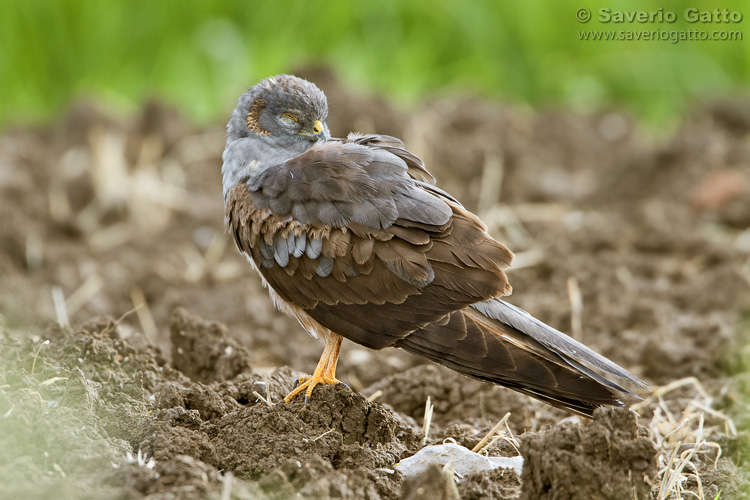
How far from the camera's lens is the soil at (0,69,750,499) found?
2.95 metres

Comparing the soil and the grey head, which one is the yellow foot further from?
the grey head

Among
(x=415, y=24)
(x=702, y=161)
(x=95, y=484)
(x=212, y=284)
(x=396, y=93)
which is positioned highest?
(x=415, y=24)

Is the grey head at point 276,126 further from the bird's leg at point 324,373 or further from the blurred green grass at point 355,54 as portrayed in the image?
the blurred green grass at point 355,54

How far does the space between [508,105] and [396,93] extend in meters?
1.10

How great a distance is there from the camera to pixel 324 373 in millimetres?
3697

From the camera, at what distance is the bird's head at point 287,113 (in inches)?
165

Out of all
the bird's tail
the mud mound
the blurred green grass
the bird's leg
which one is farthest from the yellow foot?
the blurred green grass

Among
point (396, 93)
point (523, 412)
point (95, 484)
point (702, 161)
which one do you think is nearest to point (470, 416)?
point (523, 412)

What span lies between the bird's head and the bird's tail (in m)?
1.18

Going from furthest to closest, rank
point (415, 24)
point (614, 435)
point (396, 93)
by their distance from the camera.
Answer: point (415, 24)
point (396, 93)
point (614, 435)

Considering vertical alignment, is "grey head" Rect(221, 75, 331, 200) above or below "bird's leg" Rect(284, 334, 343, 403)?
above

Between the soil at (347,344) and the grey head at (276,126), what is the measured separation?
73cm

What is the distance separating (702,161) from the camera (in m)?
7.63

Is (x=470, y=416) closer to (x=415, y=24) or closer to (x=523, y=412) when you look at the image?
(x=523, y=412)
